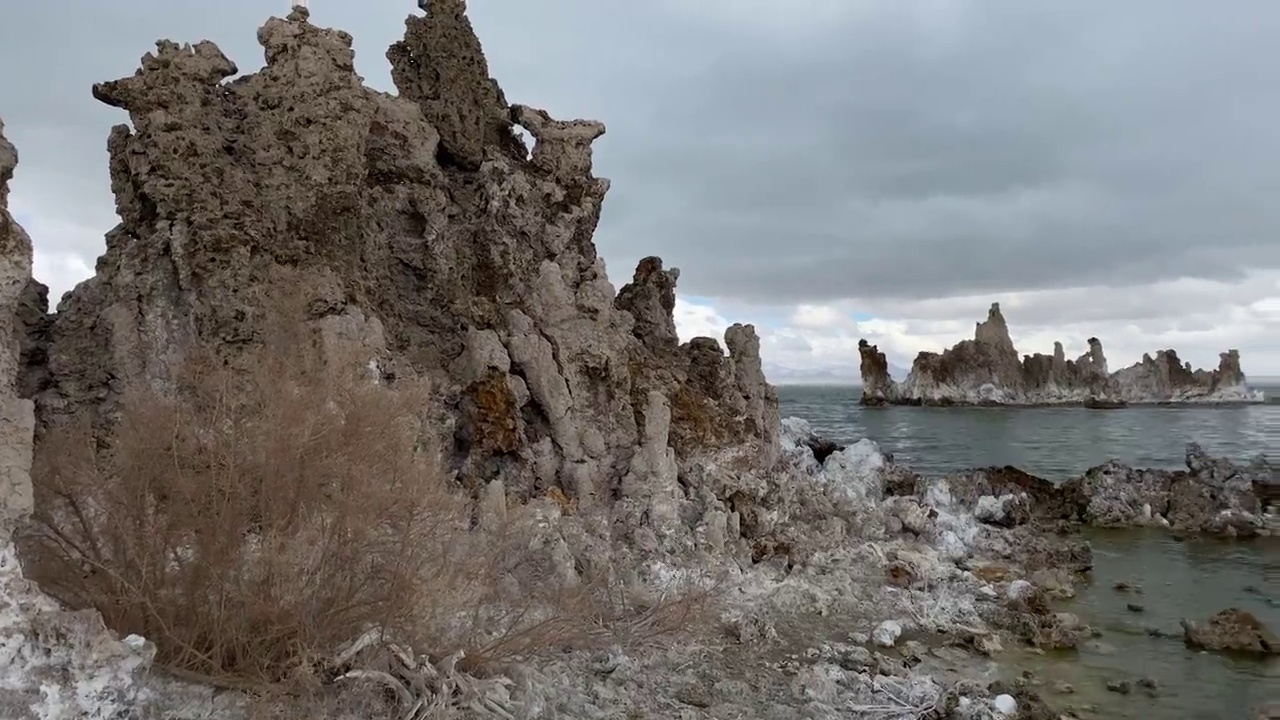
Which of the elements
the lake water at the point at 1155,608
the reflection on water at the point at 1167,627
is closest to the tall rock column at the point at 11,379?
the lake water at the point at 1155,608

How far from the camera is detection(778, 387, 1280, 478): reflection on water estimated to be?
152ft

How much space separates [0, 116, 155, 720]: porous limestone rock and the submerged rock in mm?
16221

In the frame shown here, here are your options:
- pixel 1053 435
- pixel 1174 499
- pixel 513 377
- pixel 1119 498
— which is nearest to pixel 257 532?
pixel 513 377

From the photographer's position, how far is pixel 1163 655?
14742mm

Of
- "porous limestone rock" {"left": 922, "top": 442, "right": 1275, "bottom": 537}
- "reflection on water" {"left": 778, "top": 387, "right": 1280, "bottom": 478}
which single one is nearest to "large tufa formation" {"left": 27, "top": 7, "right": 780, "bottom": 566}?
"porous limestone rock" {"left": 922, "top": 442, "right": 1275, "bottom": 537}

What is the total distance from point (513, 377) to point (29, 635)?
405 inches

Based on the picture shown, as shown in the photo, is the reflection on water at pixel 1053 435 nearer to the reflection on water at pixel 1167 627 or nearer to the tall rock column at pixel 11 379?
the reflection on water at pixel 1167 627

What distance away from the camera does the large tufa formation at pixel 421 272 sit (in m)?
13.8

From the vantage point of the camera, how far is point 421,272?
17.0 meters

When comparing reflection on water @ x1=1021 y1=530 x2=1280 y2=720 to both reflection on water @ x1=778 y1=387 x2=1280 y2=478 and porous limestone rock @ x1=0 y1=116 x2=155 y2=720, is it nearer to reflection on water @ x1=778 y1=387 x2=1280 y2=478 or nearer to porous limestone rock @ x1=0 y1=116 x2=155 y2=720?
porous limestone rock @ x1=0 y1=116 x2=155 y2=720

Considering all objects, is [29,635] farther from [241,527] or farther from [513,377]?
[513,377]

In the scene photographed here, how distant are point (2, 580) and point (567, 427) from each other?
10.7 m

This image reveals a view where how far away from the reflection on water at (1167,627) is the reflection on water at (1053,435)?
16.5 meters

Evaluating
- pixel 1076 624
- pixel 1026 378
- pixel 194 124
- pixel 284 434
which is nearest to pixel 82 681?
pixel 284 434
